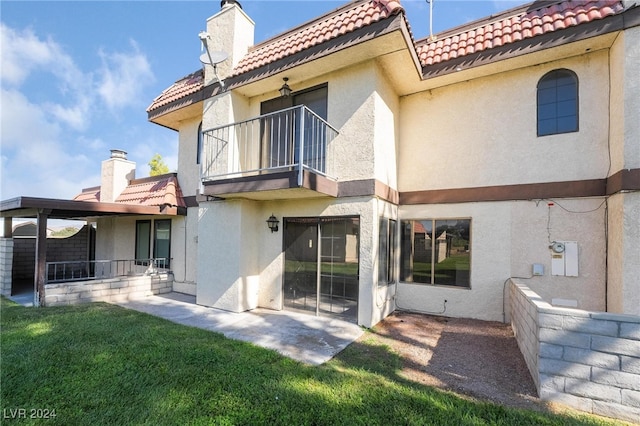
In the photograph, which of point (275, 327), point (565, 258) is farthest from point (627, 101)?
point (275, 327)

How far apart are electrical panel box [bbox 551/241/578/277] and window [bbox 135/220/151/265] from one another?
43.6 feet

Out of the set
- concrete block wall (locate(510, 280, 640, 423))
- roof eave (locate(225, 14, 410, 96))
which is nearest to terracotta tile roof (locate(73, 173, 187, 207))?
roof eave (locate(225, 14, 410, 96))

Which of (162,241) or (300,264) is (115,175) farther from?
(300,264)

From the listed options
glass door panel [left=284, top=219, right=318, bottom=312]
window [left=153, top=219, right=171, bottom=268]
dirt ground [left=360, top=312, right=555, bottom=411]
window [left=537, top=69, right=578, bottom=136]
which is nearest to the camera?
dirt ground [left=360, top=312, right=555, bottom=411]

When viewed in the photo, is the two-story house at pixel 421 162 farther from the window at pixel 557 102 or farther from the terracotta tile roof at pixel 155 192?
the terracotta tile roof at pixel 155 192

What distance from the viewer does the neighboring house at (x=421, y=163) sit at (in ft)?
19.7

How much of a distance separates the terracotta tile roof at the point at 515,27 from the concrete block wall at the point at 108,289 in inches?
435

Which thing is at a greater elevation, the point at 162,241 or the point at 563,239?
the point at 563,239

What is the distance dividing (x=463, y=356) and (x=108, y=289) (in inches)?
397

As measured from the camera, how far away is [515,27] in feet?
21.9

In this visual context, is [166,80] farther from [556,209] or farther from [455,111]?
[556,209]

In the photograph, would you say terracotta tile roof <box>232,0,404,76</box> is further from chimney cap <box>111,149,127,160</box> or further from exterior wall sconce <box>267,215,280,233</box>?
chimney cap <box>111,149,127,160</box>

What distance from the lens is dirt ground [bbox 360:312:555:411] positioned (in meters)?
3.97

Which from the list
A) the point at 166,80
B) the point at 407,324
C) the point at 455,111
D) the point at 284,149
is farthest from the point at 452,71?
the point at 166,80
